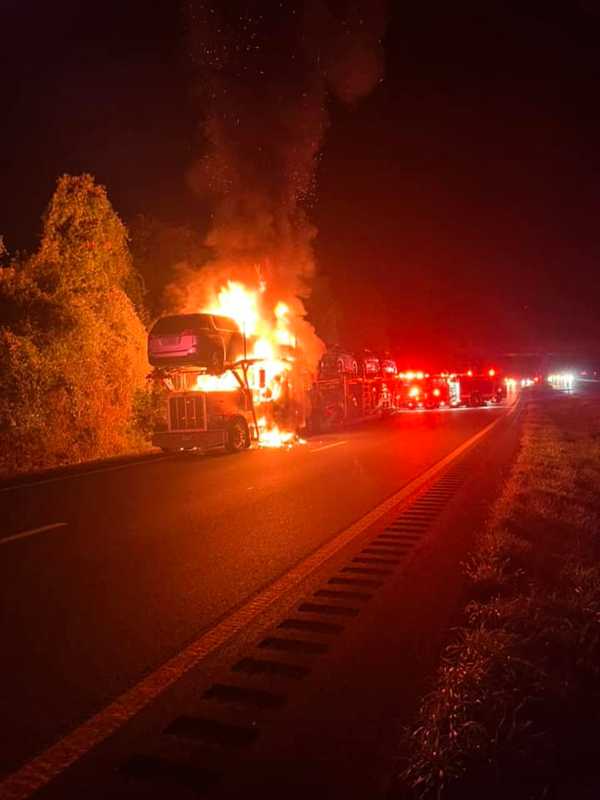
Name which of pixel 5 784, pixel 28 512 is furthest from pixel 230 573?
pixel 28 512

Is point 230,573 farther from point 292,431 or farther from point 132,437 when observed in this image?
point 292,431

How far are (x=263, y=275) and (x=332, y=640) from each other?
2093 cm

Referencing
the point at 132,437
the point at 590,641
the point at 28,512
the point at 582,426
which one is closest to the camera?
the point at 590,641

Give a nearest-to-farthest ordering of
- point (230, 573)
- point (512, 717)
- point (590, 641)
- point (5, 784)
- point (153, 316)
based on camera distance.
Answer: point (5, 784), point (512, 717), point (590, 641), point (230, 573), point (153, 316)

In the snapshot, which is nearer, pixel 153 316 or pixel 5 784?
pixel 5 784

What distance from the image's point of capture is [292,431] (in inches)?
944

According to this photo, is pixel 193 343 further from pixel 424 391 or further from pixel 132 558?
pixel 424 391

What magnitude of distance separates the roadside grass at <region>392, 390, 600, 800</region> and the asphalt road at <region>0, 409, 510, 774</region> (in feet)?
5.85

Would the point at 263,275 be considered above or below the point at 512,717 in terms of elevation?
above

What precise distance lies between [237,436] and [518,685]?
14.8m

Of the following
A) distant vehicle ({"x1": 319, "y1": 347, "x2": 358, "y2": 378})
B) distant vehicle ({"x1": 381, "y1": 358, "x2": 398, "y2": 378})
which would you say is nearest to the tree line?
distant vehicle ({"x1": 319, "y1": 347, "x2": 358, "y2": 378})

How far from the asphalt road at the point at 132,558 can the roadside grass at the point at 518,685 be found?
5.85 ft

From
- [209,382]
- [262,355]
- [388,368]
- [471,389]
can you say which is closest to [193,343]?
[209,382]

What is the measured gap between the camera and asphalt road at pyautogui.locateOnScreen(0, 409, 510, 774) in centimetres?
408
